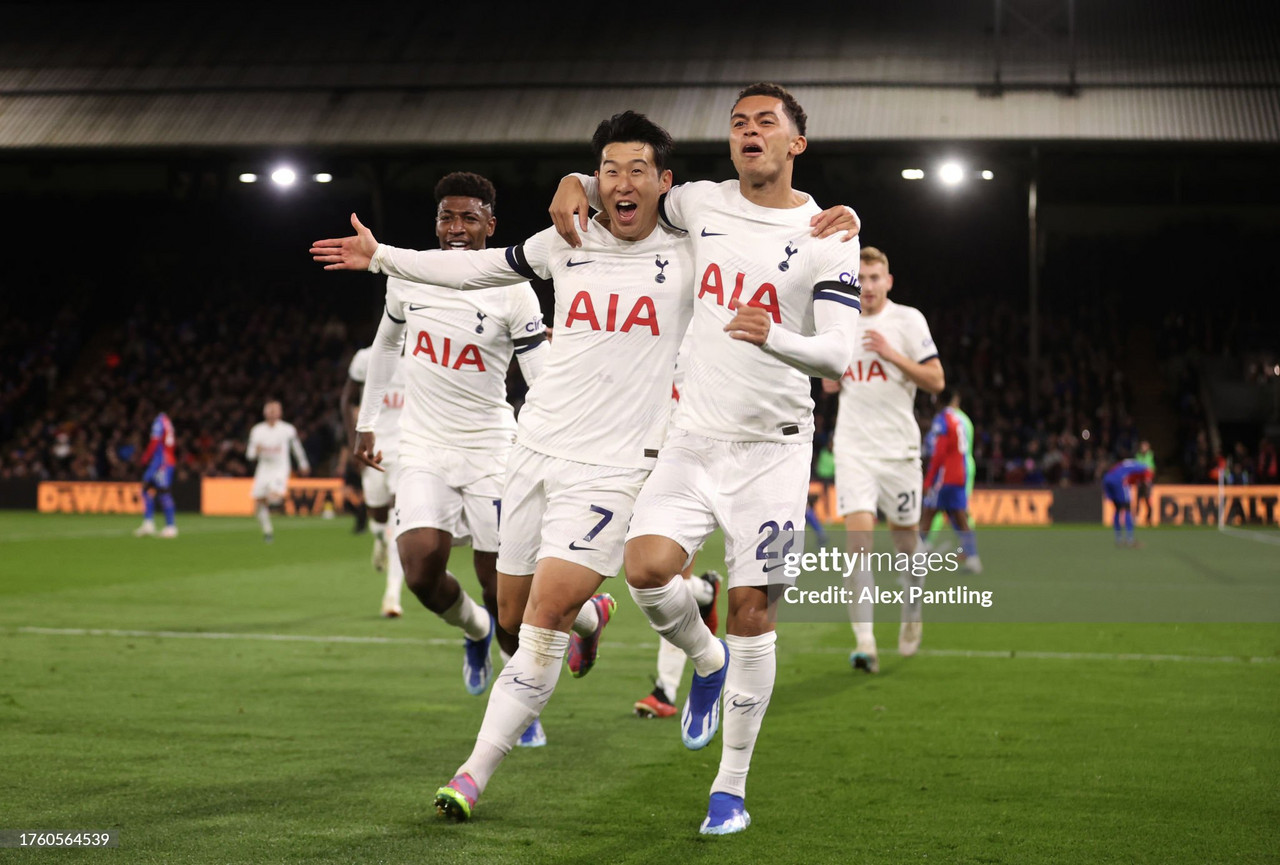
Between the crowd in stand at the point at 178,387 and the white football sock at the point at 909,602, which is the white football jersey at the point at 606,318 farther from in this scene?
the crowd in stand at the point at 178,387

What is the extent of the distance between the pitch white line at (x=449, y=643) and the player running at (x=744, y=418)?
15.7 feet

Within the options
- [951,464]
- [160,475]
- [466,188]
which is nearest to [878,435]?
[466,188]

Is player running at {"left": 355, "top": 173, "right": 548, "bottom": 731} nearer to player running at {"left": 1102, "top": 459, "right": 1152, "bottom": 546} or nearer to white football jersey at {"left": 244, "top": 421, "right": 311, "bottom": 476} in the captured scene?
white football jersey at {"left": 244, "top": 421, "right": 311, "bottom": 476}

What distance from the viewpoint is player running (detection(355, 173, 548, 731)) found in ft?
22.0

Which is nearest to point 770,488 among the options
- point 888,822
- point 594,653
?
point 888,822

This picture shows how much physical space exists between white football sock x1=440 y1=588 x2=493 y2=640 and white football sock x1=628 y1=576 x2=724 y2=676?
5.56 ft

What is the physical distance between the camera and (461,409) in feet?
22.6

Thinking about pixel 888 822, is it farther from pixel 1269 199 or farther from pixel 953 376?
pixel 1269 199

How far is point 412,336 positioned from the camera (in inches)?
272

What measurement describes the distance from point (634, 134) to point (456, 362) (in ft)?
6.84

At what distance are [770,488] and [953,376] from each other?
90.9ft

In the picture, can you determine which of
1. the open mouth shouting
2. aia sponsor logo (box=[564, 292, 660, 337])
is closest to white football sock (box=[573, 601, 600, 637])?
aia sponsor logo (box=[564, 292, 660, 337])

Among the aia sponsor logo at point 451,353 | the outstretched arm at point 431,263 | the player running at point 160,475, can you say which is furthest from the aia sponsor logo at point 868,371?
the player running at point 160,475

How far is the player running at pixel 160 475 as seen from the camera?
2136 cm
